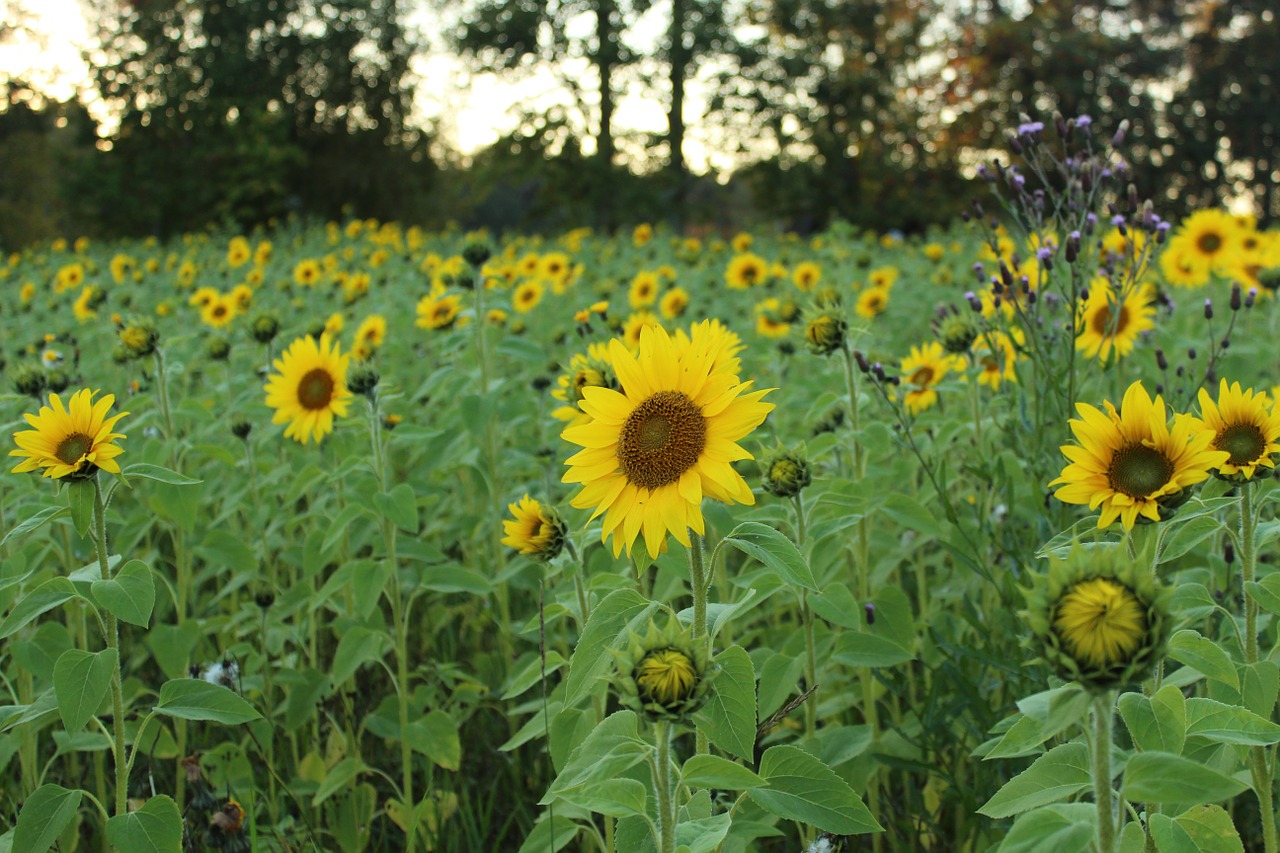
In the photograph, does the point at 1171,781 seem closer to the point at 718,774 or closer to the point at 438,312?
the point at 718,774

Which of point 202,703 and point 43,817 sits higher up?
point 202,703

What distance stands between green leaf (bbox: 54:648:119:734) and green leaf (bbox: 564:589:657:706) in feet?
2.52

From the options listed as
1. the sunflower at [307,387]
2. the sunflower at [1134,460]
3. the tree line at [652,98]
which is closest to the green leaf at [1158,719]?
the sunflower at [1134,460]

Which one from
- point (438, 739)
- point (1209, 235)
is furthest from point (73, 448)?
point (1209, 235)

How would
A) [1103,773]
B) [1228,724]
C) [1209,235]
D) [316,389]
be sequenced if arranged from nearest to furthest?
[1103,773] → [1228,724] → [316,389] → [1209,235]

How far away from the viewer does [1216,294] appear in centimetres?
589

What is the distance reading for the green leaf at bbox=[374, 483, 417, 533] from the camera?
2.07 meters

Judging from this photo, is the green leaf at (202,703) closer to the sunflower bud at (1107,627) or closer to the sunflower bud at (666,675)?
the sunflower bud at (666,675)

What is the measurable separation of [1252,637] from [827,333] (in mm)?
1025

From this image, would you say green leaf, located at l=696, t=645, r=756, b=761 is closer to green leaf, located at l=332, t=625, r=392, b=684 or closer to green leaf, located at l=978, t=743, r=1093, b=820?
green leaf, located at l=978, t=743, r=1093, b=820

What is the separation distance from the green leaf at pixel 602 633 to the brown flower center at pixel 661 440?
0.16 metres

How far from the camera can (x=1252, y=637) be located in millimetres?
1426

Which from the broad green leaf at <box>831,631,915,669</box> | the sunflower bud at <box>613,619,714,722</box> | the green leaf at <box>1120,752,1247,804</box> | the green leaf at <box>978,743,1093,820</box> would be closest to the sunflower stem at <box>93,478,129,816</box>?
the sunflower bud at <box>613,619,714,722</box>

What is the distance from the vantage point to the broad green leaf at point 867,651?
1.76 meters
